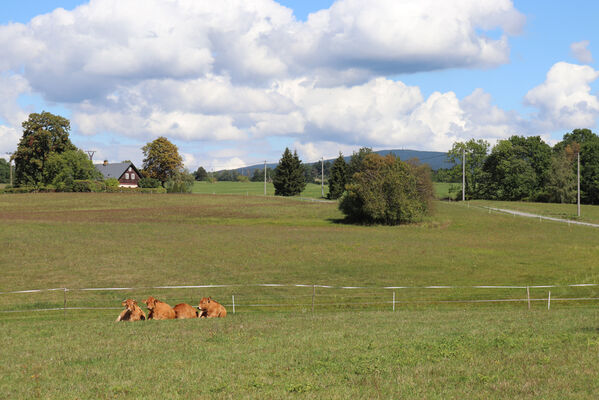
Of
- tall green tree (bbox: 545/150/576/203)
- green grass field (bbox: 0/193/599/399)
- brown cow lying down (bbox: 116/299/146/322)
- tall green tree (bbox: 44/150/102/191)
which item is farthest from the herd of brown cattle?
tall green tree (bbox: 545/150/576/203)

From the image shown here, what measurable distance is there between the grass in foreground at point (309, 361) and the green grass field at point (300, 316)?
0.05 m

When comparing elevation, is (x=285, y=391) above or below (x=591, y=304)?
above

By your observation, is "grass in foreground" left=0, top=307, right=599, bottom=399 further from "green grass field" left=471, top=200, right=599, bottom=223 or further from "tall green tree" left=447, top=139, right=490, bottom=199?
"tall green tree" left=447, top=139, right=490, bottom=199

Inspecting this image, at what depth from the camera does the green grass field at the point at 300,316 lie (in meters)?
11.1

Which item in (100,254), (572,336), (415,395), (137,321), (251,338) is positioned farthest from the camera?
(100,254)

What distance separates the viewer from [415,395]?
10.1 meters

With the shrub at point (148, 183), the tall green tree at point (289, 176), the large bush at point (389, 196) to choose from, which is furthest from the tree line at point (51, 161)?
the large bush at point (389, 196)

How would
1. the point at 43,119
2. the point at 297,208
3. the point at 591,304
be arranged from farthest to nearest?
the point at 43,119
the point at 297,208
the point at 591,304

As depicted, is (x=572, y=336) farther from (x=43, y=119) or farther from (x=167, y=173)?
(x=167, y=173)

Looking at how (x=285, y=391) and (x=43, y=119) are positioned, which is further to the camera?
(x=43, y=119)

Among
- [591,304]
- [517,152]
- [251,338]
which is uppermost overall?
[517,152]

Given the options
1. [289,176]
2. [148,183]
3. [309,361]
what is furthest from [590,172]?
[309,361]

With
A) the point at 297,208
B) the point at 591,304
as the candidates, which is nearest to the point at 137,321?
the point at 591,304

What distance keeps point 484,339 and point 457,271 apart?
2680 centimetres
